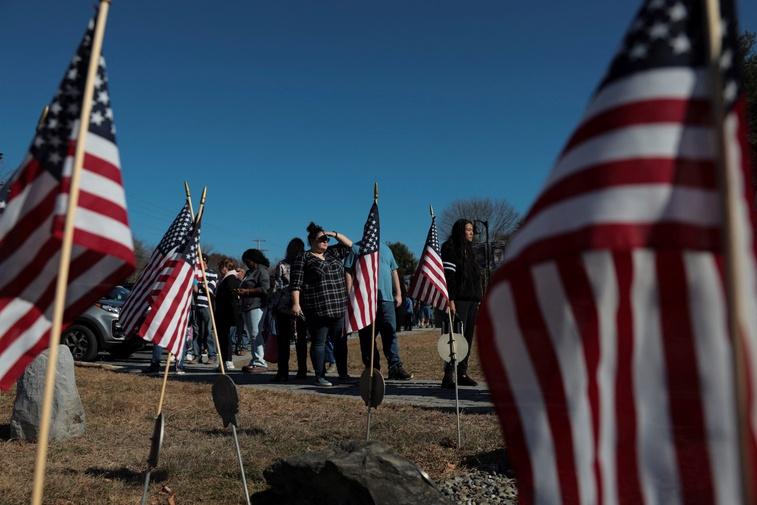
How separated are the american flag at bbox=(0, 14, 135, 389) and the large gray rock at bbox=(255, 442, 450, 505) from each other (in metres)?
1.87

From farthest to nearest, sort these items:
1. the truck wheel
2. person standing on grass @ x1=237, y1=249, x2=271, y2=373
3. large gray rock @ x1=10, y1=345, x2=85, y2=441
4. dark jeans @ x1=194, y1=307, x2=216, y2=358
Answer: dark jeans @ x1=194, y1=307, x2=216, y2=358 → the truck wheel → person standing on grass @ x1=237, y1=249, x2=271, y2=373 → large gray rock @ x1=10, y1=345, x2=85, y2=441

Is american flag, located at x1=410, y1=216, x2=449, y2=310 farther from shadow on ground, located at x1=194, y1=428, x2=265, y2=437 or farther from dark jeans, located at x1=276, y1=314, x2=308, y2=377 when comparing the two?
dark jeans, located at x1=276, y1=314, x2=308, y2=377

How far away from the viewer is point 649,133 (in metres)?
1.89

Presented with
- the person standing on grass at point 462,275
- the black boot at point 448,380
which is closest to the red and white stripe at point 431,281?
the person standing on grass at point 462,275

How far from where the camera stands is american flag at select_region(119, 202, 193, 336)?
18.1 feet

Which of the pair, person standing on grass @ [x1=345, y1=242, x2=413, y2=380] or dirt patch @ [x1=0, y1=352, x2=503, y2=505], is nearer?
dirt patch @ [x1=0, y1=352, x2=503, y2=505]

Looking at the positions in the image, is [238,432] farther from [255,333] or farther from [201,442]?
[255,333]

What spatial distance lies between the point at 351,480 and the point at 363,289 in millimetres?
2689

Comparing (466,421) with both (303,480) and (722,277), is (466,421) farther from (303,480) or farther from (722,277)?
(722,277)

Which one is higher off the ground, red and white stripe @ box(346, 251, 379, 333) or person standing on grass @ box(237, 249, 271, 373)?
person standing on grass @ box(237, 249, 271, 373)

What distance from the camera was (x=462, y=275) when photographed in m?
8.47

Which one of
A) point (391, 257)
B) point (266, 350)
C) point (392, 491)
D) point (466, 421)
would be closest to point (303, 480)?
point (392, 491)

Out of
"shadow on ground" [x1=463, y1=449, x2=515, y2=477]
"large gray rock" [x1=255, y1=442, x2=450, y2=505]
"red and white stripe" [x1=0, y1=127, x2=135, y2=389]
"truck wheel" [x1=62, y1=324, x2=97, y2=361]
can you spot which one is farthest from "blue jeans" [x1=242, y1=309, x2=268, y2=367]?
"red and white stripe" [x1=0, y1=127, x2=135, y2=389]

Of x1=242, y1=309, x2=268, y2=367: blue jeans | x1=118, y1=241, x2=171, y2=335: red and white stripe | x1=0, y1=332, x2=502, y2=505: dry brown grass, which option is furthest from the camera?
x1=242, y1=309, x2=268, y2=367: blue jeans
